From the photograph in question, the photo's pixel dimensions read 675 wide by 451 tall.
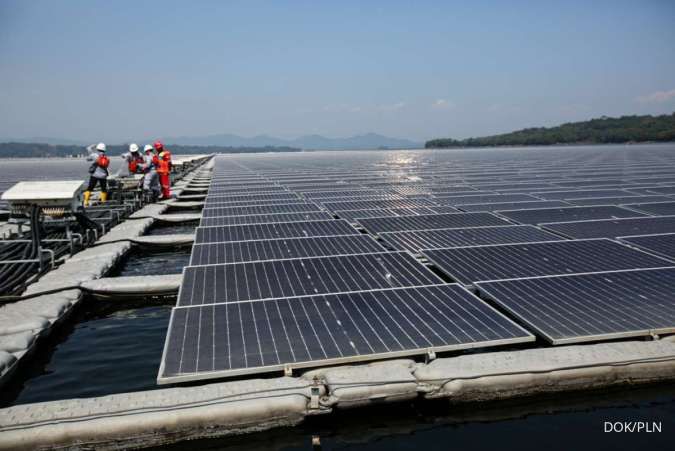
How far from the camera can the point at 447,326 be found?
20.6 feet

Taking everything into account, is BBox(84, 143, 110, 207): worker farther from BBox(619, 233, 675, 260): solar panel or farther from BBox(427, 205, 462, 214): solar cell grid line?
BBox(619, 233, 675, 260): solar panel

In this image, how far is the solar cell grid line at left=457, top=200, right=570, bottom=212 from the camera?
653 inches

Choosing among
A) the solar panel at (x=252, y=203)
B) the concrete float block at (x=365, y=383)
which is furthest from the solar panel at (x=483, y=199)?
the concrete float block at (x=365, y=383)

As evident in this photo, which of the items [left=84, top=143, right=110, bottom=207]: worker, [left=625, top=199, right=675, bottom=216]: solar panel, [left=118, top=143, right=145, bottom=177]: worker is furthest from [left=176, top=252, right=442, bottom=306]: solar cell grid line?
[left=118, top=143, right=145, bottom=177]: worker

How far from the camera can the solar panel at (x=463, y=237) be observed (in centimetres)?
1084

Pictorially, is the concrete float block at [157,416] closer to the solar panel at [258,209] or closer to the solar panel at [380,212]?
the solar panel at [380,212]

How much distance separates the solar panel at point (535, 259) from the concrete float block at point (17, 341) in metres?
6.57

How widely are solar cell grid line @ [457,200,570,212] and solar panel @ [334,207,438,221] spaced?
1634 millimetres

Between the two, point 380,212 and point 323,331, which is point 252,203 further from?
point 323,331

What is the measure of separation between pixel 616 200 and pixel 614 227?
21.7 feet

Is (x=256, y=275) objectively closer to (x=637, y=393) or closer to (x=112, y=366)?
(x=112, y=366)

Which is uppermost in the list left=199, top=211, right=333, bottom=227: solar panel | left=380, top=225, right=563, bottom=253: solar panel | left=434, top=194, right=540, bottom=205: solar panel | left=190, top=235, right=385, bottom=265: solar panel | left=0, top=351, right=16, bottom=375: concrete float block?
left=434, top=194, right=540, bottom=205: solar panel

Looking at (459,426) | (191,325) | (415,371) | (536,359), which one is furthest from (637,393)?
(191,325)

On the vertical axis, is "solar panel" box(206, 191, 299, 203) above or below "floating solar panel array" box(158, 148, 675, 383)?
above
